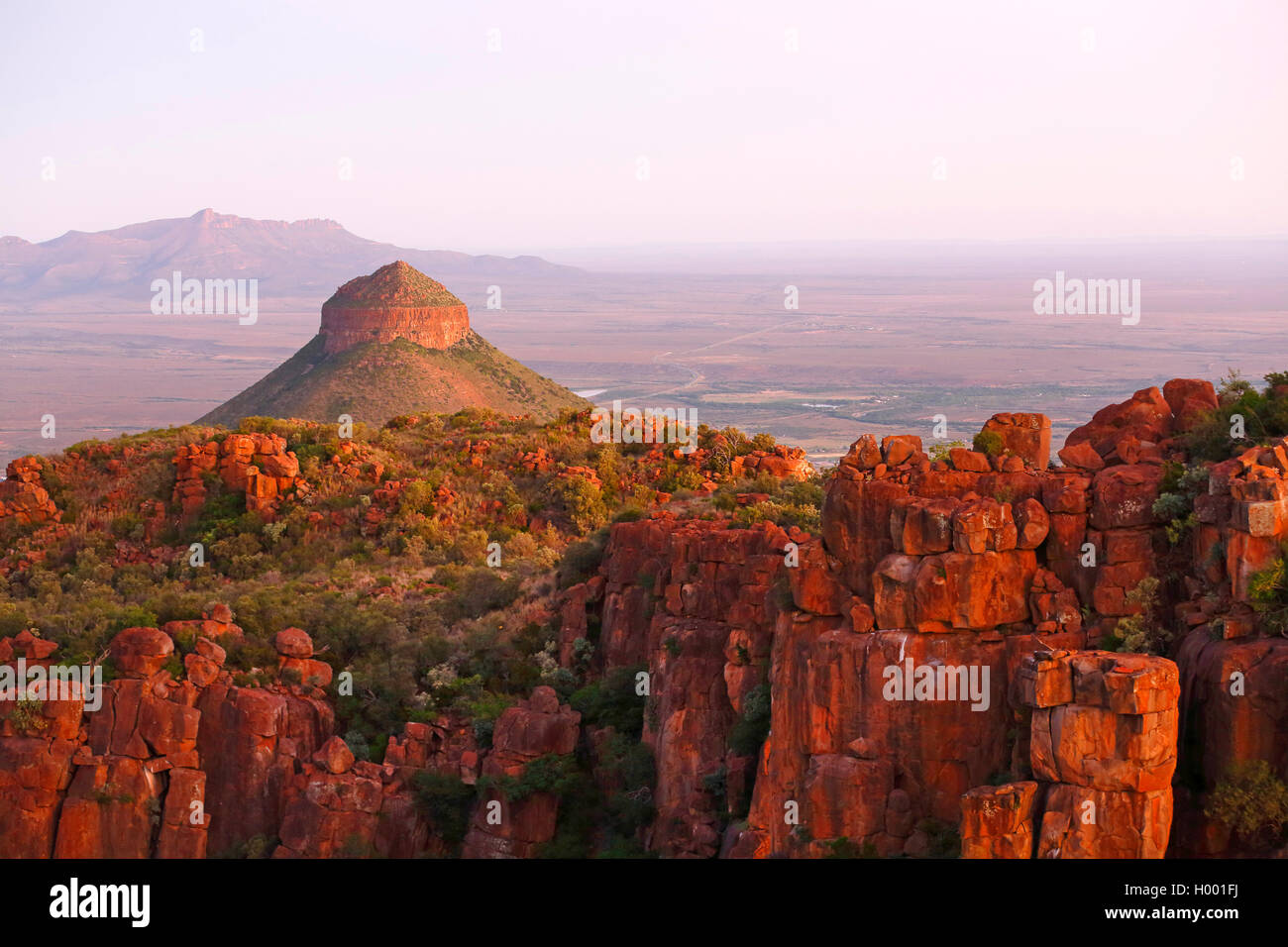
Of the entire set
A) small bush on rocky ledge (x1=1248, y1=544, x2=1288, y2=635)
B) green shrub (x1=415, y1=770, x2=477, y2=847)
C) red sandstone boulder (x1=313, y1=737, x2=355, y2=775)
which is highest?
small bush on rocky ledge (x1=1248, y1=544, x2=1288, y2=635)

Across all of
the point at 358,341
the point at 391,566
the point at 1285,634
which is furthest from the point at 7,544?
the point at 358,341

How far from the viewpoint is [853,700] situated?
21.7 metres

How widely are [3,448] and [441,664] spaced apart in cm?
9180

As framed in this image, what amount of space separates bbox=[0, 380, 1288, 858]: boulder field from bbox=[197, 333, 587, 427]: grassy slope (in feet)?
174

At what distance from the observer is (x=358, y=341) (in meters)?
91.8

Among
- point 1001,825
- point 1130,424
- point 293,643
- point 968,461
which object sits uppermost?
point 1130,424

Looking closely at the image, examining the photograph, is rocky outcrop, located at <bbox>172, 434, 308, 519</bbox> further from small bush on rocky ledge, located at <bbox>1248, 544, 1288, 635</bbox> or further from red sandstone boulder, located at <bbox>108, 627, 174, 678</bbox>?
small bush on rocky ledge, located at <bbox>1248, 544, 1288, 635</bbox>

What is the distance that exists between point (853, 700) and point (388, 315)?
73.7 m

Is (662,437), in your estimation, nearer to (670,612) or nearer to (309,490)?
(309,490)

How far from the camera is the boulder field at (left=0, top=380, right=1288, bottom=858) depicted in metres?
19.3

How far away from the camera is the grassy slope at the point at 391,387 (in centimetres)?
8450

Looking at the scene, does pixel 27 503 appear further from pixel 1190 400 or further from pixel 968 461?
pixel 1190 400
